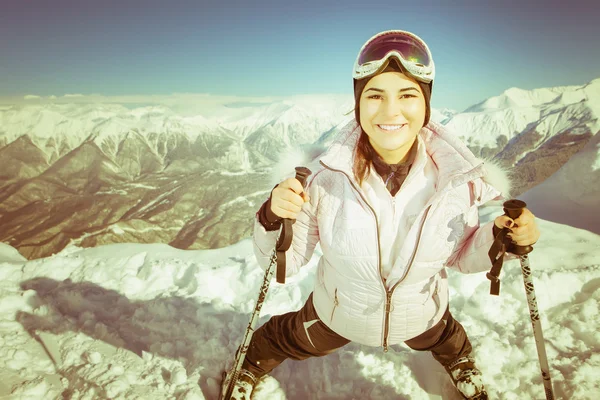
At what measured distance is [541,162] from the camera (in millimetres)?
83625

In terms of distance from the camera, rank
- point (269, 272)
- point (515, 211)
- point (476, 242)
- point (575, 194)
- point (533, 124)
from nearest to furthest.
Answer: point (515, 211)
point (476, 242)
point (269, 272)
point (575, 194)
point (533, 124)

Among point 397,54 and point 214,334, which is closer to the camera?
point 397,54

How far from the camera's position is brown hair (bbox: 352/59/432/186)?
5.66ft

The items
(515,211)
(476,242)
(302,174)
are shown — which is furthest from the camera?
(476,242)

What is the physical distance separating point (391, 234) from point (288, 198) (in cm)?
70

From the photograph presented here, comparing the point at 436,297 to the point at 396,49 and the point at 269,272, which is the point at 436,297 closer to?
the point at 269,272

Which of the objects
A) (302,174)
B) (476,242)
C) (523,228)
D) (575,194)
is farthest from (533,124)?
(302,174)

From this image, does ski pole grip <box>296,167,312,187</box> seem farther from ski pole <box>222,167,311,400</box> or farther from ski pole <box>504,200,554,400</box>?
ski pole <box>504,200,554,400</box>

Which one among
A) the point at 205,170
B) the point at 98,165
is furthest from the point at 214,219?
the point at 98,165

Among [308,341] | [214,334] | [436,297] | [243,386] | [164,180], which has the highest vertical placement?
[436,297]

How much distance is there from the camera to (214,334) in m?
3.06

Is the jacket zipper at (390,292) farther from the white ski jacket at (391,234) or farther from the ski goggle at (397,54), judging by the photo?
the ski goggle at (397,54)

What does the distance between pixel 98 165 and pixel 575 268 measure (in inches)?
8431

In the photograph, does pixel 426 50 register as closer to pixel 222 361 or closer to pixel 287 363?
pixel 287 363
